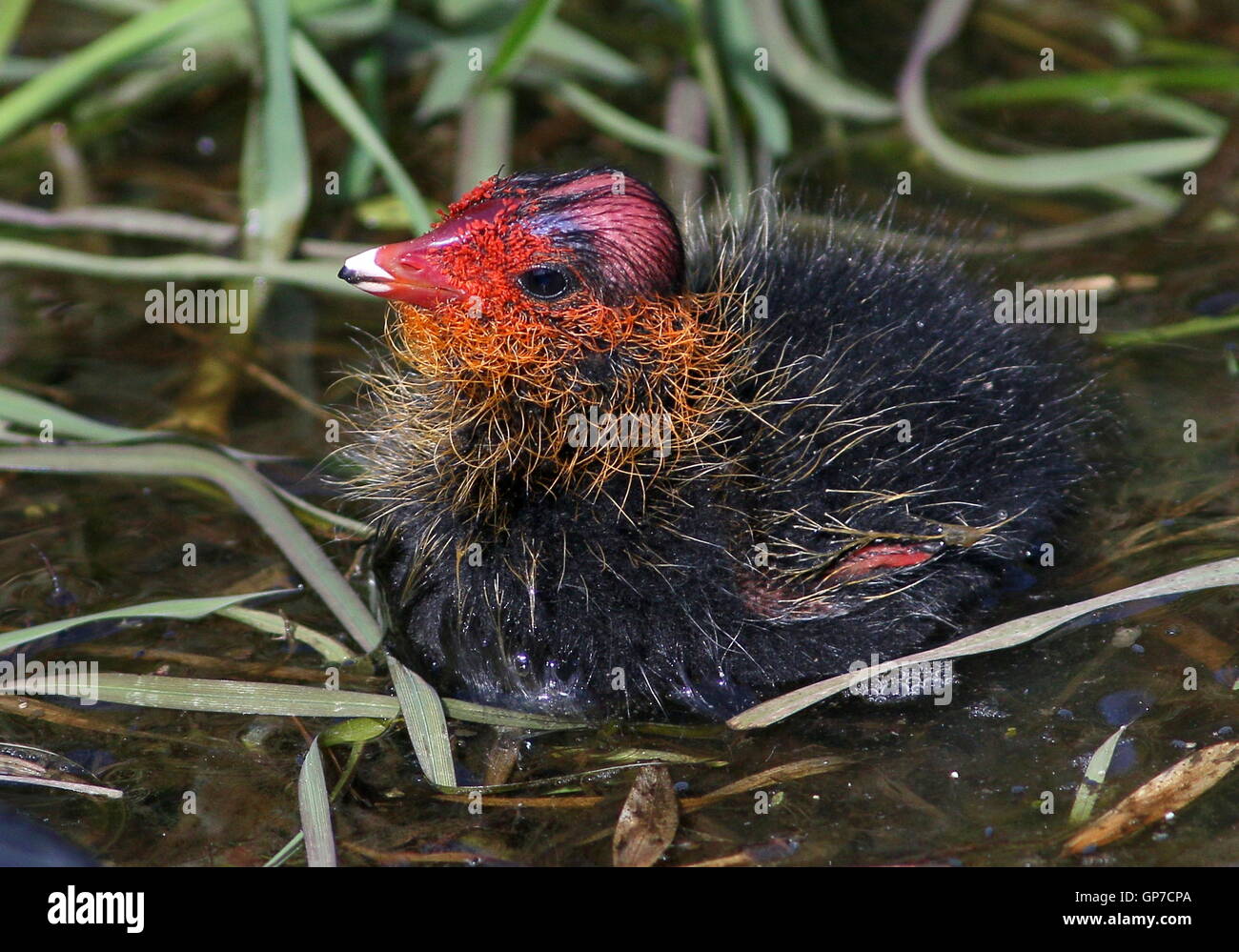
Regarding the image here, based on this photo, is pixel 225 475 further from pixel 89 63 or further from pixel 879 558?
pixel 879 558

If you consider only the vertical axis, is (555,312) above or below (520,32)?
below

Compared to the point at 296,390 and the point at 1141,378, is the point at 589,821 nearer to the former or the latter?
the point at 296,390

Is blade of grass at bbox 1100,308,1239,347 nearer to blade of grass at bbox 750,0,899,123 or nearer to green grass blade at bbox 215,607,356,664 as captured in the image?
blade of grass at bbox 750,0,899,123

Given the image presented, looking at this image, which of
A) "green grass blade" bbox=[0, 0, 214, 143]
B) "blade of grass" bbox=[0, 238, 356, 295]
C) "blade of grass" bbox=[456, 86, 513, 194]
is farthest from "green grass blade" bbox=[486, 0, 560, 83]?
"green grass blade" bbox=[0, 0, 214, 143]

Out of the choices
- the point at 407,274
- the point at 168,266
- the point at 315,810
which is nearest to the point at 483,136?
the point at 168,266

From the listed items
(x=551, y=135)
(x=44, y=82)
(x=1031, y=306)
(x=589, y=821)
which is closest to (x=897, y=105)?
(x=551, y=135)

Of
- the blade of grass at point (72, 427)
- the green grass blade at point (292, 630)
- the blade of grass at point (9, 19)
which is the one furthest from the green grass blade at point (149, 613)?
the blade of grass at point (9, 19)

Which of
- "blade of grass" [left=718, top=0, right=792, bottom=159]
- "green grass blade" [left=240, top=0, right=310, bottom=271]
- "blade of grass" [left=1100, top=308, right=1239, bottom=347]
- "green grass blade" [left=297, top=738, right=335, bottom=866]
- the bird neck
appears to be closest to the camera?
"green grass blade" [left=297, top=738, right=335, bottom=866]
